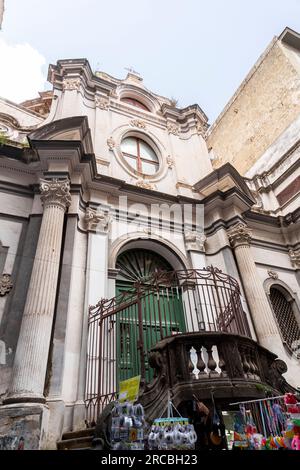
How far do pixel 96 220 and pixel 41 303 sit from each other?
2.80 m

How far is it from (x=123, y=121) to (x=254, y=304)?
307 inches

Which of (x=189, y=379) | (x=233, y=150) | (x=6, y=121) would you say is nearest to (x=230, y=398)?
(x=189, y=379)

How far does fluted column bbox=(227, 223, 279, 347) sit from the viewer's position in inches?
Result: 299

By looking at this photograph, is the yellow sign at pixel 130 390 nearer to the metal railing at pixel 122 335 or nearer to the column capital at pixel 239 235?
the metal railing at pixel 122 335

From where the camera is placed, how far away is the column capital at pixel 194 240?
8954 millimetres

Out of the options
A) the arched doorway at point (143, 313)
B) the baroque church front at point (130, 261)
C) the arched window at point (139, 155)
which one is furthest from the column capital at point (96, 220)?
the arched window at point (139, 155)

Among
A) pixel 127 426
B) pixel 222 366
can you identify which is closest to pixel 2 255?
pixel 127 426

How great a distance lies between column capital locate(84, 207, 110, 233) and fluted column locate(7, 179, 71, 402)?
81 centimetres

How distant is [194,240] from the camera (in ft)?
29.7

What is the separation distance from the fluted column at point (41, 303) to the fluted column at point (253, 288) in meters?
4.89

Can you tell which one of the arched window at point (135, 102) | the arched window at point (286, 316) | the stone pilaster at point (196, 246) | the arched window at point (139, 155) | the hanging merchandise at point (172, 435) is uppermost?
the arched window at point (135, 102)

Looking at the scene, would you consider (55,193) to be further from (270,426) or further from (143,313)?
(270,426)

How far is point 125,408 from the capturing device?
3.81 m

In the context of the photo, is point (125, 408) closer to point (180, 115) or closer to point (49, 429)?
point (49, 429)
